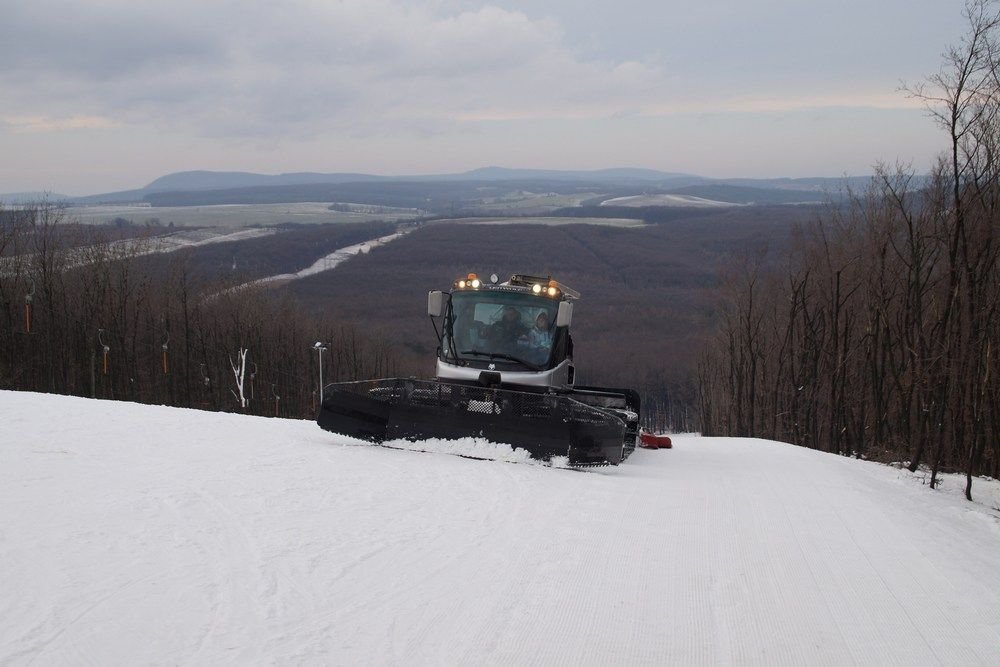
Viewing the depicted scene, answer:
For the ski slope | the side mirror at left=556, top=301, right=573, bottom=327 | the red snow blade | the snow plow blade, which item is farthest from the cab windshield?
the red snow blade

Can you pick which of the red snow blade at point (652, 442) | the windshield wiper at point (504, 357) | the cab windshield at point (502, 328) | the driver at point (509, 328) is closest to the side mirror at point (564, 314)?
the cab windshield at point (502, 328)

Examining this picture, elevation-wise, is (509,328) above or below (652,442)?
above

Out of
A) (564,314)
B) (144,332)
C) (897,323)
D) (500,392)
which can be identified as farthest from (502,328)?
(144,332)

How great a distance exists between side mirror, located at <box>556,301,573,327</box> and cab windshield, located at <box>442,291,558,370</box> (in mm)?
212

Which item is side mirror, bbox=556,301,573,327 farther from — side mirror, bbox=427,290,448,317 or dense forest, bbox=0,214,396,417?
dense forest, bbox=0,214,396,417

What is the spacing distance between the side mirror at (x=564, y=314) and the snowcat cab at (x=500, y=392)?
0.02 meters

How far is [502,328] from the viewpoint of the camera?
12812 mm

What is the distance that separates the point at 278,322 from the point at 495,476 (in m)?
57.5

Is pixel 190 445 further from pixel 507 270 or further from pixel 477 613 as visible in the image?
pixel 507 270

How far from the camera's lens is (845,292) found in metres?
37.6

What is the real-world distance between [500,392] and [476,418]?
0.44 metres

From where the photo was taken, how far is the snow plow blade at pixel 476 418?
10.6m

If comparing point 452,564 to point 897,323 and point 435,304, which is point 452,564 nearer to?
point 435,304

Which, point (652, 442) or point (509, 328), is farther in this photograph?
point (652, 442)
